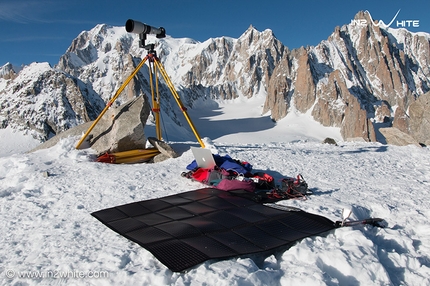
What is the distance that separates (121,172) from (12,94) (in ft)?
173

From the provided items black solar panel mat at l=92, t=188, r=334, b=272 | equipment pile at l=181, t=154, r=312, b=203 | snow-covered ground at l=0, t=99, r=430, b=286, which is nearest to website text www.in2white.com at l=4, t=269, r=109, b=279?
snow-covered ground at l=0, t=99, r=430, b=286

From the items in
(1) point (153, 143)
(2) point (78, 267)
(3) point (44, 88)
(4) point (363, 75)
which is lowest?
(2) point (78, 267)

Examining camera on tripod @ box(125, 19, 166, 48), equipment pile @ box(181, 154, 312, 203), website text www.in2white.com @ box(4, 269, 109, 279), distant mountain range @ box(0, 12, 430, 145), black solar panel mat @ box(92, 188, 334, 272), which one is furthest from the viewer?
distant mountain range @ box(0, 12, 430, 145)

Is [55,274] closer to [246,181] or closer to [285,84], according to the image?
[246,181]

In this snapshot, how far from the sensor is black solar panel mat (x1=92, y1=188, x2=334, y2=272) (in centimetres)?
469

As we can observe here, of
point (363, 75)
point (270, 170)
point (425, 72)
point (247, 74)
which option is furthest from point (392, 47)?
point (270, 170)

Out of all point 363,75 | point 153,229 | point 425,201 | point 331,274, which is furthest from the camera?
point 363,75

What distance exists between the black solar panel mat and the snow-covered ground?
0.16 meters

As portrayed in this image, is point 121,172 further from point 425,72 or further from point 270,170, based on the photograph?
point 425,72

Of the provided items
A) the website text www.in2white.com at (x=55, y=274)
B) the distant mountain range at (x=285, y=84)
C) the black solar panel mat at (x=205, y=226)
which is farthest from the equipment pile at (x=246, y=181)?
the distant mountain range at (x=285, y=84)

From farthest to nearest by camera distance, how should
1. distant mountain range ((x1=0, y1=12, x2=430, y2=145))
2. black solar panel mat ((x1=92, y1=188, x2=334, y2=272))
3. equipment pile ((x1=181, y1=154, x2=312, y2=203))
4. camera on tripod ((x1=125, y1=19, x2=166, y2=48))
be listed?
distant mountain range ((x1=0, y1=12, x2=430, y2=145)), camera on tripod ((x1=125, y1=19, x2=166, y2=48)), equipment pile ((x1=181, y1=154, x2=312, y2=203)), black solar panel mat ((x1=92, y1=188, x2=334, y2=272))

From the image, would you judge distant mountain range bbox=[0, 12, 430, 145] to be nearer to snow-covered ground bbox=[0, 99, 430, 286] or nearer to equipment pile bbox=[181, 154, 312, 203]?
snow-covered ground bbox=[0, 99, 430, 286]

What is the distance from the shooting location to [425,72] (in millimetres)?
174625

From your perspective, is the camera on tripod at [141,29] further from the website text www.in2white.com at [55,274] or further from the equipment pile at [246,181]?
the website text www.in2white.com at [55,274]
